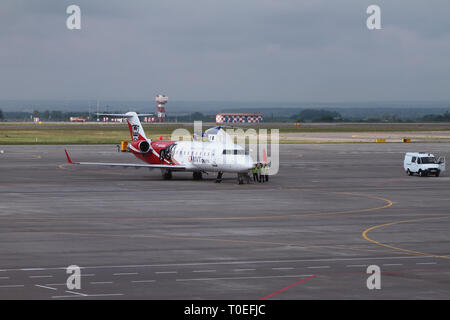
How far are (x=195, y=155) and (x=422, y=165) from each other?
2111cm

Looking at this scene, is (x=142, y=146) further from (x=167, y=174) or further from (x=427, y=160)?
(x=427, y=160)

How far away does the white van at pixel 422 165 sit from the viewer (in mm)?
69438

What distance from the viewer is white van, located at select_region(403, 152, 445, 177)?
6944cm

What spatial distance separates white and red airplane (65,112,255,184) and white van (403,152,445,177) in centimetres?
1797

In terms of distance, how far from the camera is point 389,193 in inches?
2157

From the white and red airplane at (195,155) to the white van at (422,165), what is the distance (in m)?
18.0

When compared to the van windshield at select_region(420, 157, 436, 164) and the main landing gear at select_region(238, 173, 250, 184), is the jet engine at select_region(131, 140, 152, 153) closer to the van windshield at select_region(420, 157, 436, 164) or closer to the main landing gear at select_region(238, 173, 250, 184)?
the main landing gear at select_region(238, 173, 250, 184)

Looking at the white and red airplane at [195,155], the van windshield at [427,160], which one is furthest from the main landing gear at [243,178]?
the van windshield at [427,160]

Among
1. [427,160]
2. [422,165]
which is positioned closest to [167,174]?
[422,165]

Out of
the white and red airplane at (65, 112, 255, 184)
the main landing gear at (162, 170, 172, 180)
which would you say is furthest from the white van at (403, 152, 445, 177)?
the main landing gear at (162, 170, 172, 180)

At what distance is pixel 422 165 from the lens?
69.8 meters

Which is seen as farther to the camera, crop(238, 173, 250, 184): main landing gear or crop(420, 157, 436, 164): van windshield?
crop(420, 157, 436, 164): van windshield

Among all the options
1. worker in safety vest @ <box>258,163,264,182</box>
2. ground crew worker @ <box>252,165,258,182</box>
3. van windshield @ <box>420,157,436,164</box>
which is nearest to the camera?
ground crew worker @ <box>252,165,258,182</box>
